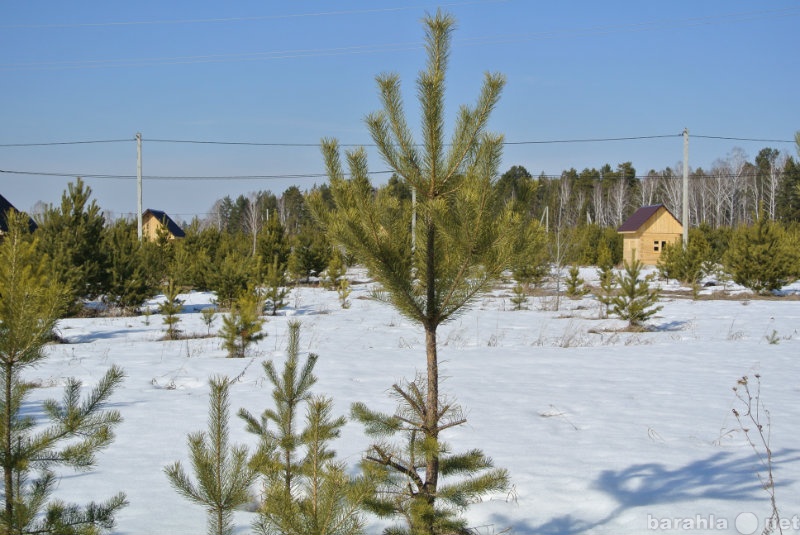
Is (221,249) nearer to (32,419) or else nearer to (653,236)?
(32,419)

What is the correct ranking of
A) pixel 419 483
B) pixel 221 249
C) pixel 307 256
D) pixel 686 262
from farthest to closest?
pixel 307 256, pixel 686 262, pixel 221 249, pixel 419 483

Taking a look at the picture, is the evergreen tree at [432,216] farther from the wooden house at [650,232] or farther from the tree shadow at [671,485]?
the wooden house at [650,232]

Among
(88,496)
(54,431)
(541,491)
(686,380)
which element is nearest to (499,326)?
(686,380)

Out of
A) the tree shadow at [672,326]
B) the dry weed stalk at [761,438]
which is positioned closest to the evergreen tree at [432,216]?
the dry weed stalk at [761,438]

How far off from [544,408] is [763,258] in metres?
16.9

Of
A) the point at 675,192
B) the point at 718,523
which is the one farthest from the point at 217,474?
the point at 675,192

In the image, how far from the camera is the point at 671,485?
12.5 ft

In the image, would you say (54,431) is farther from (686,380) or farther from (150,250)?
(150,250)

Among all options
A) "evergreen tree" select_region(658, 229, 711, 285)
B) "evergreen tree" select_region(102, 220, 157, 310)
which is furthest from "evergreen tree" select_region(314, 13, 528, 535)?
"evergreen tree" select_region(658, 229, 711, 285)

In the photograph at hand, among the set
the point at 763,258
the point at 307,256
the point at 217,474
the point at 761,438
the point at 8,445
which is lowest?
the point at 761,438

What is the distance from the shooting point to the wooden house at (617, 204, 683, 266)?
35.7 meters

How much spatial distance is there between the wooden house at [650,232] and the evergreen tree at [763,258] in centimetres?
1590

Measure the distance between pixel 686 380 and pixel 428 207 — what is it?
17.5 feet

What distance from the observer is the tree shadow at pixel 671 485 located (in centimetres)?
344
